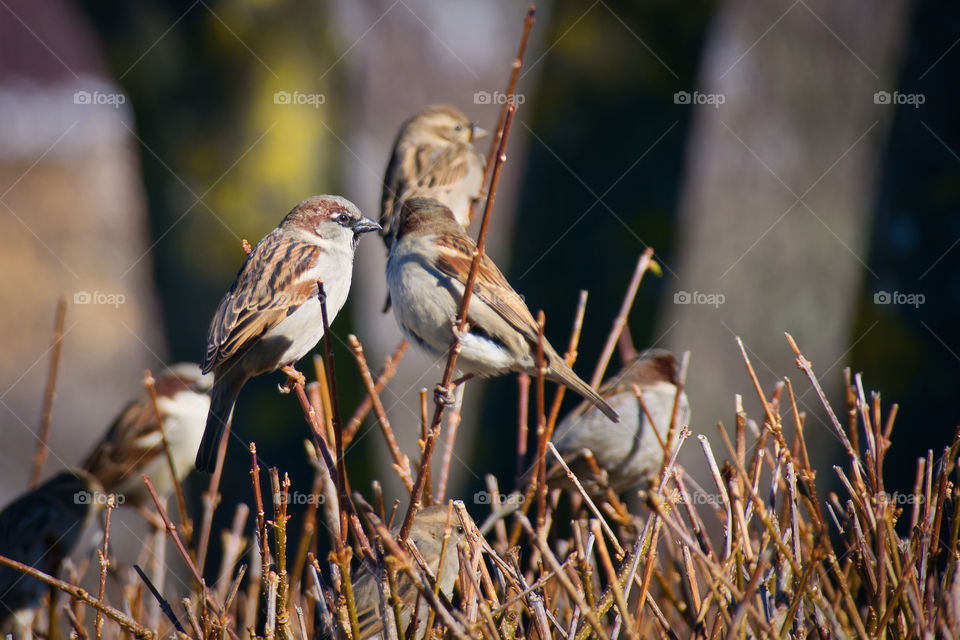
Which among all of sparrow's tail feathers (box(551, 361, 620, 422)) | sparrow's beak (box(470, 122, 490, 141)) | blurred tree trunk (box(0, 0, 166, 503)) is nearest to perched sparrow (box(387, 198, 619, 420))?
sparrow's tail feathers (box(551, 361, 620, 422))

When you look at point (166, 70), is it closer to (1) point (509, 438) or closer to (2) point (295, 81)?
(2) point (295, 81)

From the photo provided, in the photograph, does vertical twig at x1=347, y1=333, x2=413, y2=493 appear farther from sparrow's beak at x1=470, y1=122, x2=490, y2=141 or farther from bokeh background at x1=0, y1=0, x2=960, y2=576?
bokeh background at x1=0, y1=0, x2=960, y2=576

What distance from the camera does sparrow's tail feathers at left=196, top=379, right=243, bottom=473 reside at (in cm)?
149

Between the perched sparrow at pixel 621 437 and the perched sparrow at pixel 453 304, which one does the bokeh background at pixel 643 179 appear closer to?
the perched sparrow at pixel 621 437

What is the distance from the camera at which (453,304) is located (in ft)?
6.07

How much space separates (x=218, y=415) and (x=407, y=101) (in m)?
5.50

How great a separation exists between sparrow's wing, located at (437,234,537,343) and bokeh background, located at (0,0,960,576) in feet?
6.12

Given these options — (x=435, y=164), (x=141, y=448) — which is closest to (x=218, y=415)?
(x=435, y=164)

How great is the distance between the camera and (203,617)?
1340 millimetres

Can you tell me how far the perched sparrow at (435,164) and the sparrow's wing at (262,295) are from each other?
1101 millimetres

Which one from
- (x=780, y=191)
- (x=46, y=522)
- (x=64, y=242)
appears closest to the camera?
(x=46, y=522)

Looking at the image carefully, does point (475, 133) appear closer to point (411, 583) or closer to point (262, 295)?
point (262, 295)

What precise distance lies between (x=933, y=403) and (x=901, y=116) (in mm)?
1279

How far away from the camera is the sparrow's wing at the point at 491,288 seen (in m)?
2.03
